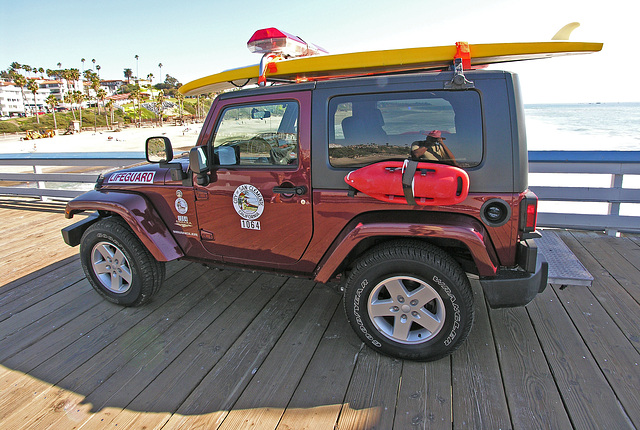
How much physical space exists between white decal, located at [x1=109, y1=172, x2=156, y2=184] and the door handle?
1193 millimetres

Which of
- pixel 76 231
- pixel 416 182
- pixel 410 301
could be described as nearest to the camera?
pixel 416 182

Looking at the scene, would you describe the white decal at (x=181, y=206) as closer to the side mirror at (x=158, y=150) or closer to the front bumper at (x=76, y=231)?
the side mirror at (x=158, y=150)

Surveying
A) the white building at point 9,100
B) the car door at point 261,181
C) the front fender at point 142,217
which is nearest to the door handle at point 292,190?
the car door at point 261,181

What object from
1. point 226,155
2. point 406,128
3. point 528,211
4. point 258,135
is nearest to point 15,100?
point 226,155

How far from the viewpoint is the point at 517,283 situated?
233cm

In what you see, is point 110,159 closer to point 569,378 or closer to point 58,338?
point 58,338

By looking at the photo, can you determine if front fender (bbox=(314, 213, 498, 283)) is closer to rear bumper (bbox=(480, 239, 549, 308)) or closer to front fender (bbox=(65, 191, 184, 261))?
rear bumper (bbox=(480, 239, 549, 308))

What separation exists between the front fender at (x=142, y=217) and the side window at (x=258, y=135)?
0.77 m

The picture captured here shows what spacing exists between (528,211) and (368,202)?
3.00ft

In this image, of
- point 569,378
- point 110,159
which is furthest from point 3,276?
point 569,378

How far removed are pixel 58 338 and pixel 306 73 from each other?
8.78ft

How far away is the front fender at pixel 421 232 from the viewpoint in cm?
224

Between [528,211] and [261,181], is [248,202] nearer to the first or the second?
[261,181]

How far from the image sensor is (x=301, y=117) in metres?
2.61
